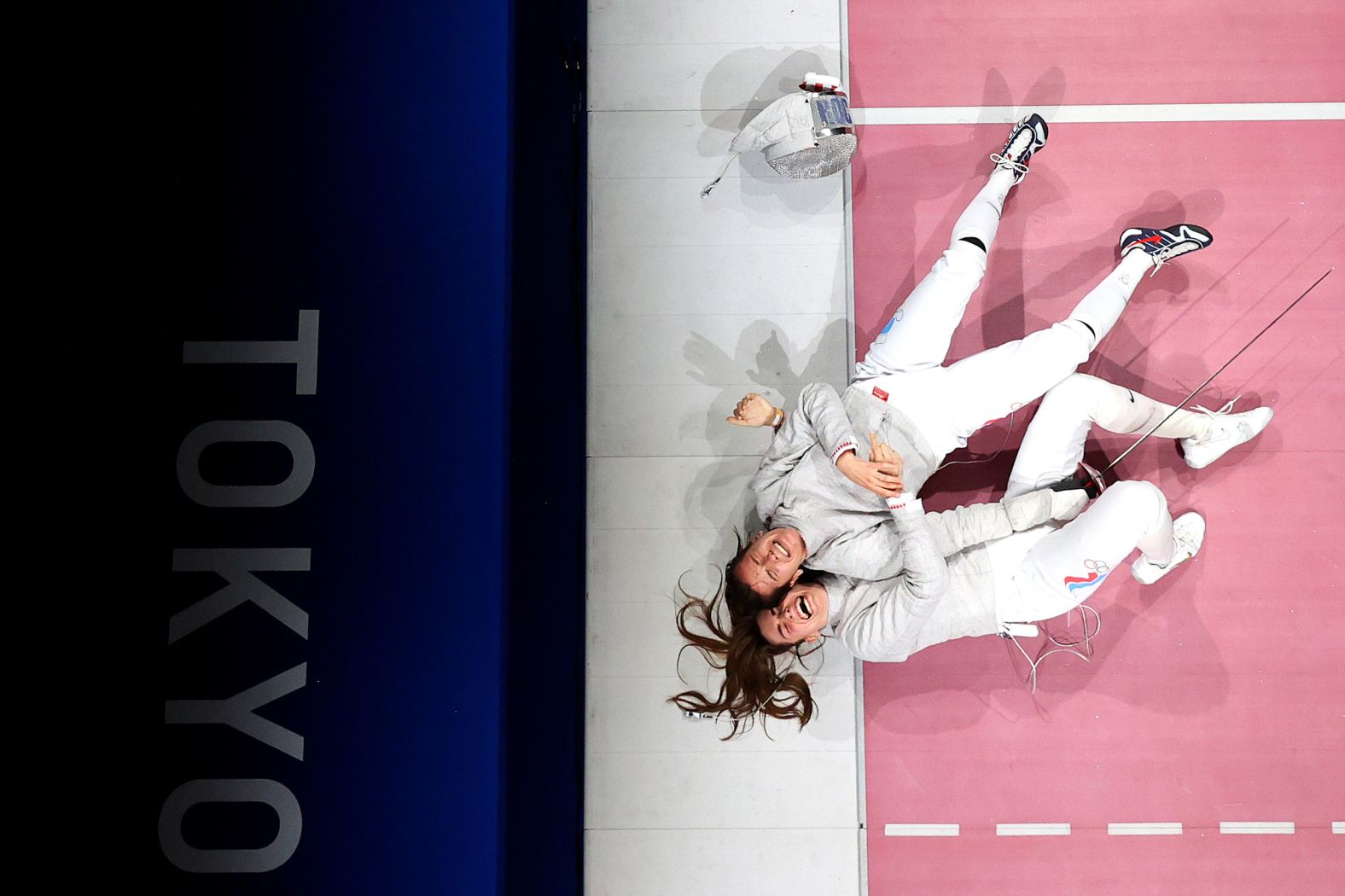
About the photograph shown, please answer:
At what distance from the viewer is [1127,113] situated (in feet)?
9.80

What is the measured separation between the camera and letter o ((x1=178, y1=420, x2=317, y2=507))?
6.07ft

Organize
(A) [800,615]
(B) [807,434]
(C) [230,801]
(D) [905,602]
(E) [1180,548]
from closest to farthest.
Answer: (C) [230,801] < (A) [800,615] < (D) [905,602] < (B) [807,434] < (E) [1180,548]

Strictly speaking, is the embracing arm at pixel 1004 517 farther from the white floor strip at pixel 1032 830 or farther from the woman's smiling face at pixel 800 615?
the white floor strip at pixel 1032 830

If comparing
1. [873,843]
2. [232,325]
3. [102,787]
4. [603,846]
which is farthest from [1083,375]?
[102,787]

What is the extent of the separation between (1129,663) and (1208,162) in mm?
1811

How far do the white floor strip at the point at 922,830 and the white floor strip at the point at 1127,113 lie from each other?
2.49 metres

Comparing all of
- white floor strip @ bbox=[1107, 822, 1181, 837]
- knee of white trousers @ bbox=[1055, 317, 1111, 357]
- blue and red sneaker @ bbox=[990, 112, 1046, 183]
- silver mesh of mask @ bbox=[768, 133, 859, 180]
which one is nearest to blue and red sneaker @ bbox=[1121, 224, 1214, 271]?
knee of white trousers @ bbox=[1055, 317, 1111, 357]

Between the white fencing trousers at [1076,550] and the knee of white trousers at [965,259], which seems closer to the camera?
the white fencing trousers at [1076,550]

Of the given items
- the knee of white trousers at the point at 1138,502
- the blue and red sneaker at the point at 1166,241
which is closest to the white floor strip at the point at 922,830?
the knee of white trousers at the point at 1138,502

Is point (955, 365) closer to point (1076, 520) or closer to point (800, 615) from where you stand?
point (1076, 520)

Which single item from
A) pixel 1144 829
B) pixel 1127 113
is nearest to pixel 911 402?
pixel 1127 113

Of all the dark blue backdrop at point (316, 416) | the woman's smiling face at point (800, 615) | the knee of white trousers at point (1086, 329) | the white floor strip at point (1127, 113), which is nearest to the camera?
the dark blue backdrop at point (316, 416)

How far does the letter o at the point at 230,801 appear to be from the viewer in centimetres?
180

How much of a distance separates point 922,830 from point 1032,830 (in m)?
0.38
